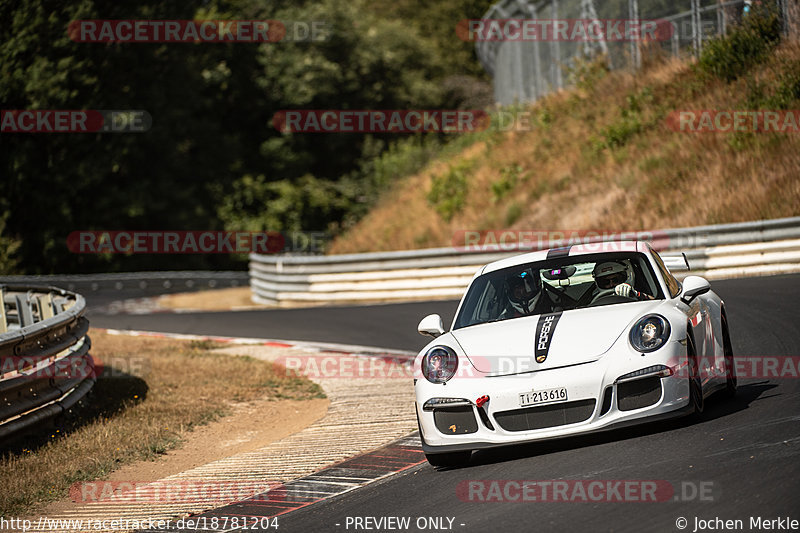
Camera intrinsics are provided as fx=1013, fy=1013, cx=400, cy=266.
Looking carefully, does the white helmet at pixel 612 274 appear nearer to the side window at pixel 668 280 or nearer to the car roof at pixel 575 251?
the car roof at pixel 575 251

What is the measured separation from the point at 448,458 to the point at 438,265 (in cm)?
1385

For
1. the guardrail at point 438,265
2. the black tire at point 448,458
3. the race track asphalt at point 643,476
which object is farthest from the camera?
the guardrail at point 438,265

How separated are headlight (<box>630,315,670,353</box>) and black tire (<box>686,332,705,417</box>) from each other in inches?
8.5

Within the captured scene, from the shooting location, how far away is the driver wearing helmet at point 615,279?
7.43 metres

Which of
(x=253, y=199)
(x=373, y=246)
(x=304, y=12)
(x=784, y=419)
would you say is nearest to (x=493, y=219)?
(x=373, y=246)

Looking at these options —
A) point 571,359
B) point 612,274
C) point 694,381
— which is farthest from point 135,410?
point 694,381

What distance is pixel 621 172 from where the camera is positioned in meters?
22.5

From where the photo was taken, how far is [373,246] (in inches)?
1088

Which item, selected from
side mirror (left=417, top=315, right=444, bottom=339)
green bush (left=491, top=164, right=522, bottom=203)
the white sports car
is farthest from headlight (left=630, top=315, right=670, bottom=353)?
green bush (left=491, top=164, right=522, bottom=203)

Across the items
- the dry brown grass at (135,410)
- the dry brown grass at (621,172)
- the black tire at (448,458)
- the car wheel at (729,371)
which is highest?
the dry brown grass at (621,172)

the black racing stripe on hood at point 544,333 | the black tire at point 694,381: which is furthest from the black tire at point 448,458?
the black tire at point 694,381

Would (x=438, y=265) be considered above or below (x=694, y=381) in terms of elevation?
above

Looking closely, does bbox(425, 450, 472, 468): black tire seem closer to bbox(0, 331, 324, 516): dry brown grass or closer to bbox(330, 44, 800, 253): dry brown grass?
bbox(0, 331, 324, 516): dry brown grass

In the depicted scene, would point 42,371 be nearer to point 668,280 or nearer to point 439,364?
point 439,364
